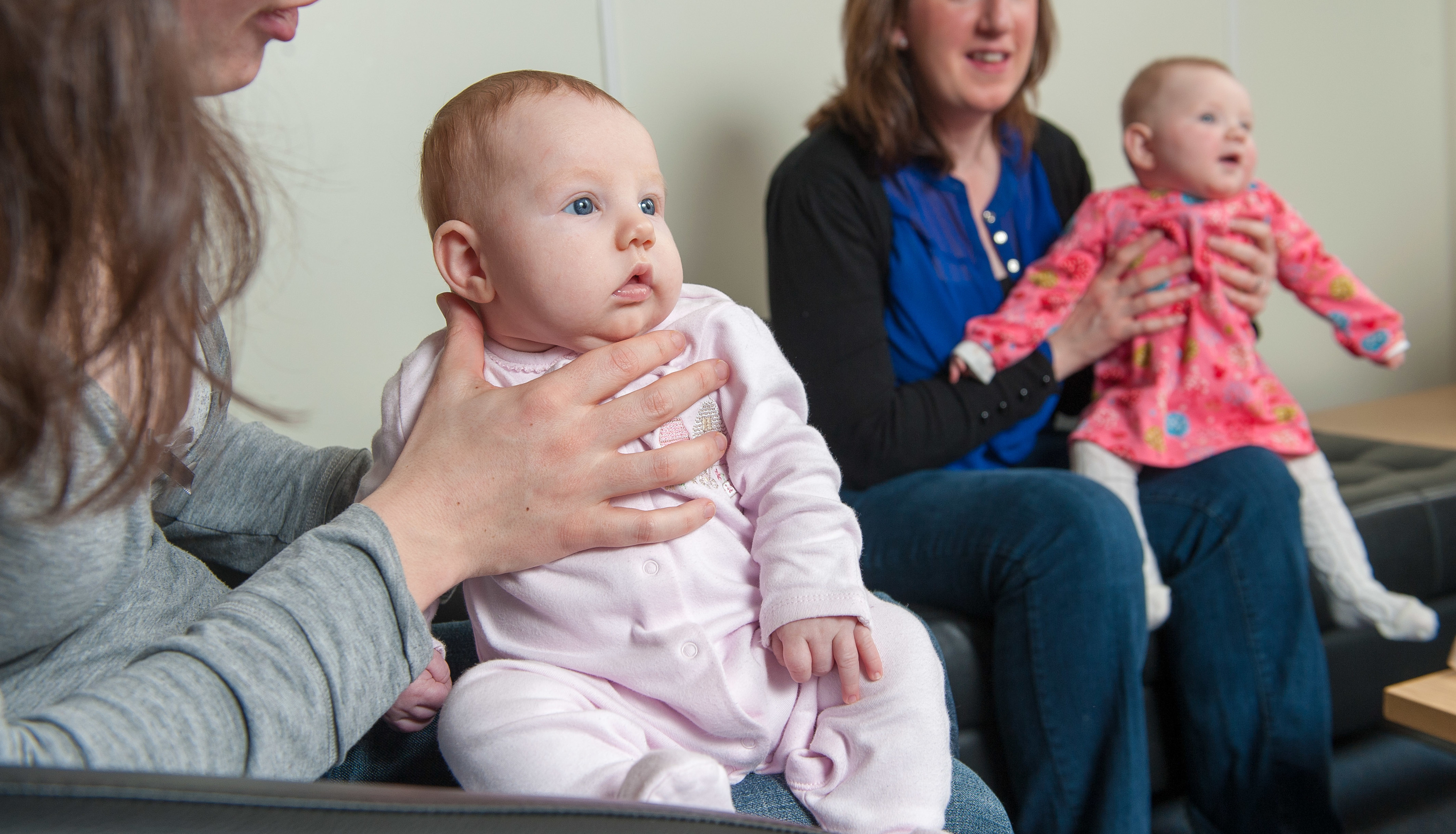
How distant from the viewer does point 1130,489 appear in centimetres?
161

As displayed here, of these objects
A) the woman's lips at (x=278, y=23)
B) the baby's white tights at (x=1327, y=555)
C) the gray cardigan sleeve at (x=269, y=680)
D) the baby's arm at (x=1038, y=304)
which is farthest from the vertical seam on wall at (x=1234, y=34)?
the gray cardigan sleeve at (x=269, y=680)

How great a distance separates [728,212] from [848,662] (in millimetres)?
1573

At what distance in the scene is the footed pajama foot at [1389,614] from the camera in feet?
4.80

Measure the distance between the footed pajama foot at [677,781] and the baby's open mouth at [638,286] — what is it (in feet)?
1.25

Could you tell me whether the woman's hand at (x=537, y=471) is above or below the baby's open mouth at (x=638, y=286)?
below

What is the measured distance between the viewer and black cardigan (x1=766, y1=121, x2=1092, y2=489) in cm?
157

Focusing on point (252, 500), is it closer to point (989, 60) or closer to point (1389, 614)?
point (989, 60)

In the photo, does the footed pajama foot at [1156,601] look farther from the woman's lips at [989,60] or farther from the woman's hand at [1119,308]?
the woman's lips at [989,60]

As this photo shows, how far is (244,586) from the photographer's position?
2.17ft

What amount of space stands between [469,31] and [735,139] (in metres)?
0.61

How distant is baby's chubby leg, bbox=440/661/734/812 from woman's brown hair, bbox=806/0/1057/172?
1189 mm

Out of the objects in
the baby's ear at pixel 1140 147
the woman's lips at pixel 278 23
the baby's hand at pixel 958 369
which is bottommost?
the baby's hand at pixel 958 369

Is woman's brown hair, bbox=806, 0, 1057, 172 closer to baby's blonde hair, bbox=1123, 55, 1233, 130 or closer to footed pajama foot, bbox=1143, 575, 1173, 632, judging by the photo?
baby's blonde hair, bbox=1123, 55, 1233, 130

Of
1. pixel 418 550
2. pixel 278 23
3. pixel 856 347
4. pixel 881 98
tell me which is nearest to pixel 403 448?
pixel 418 550
